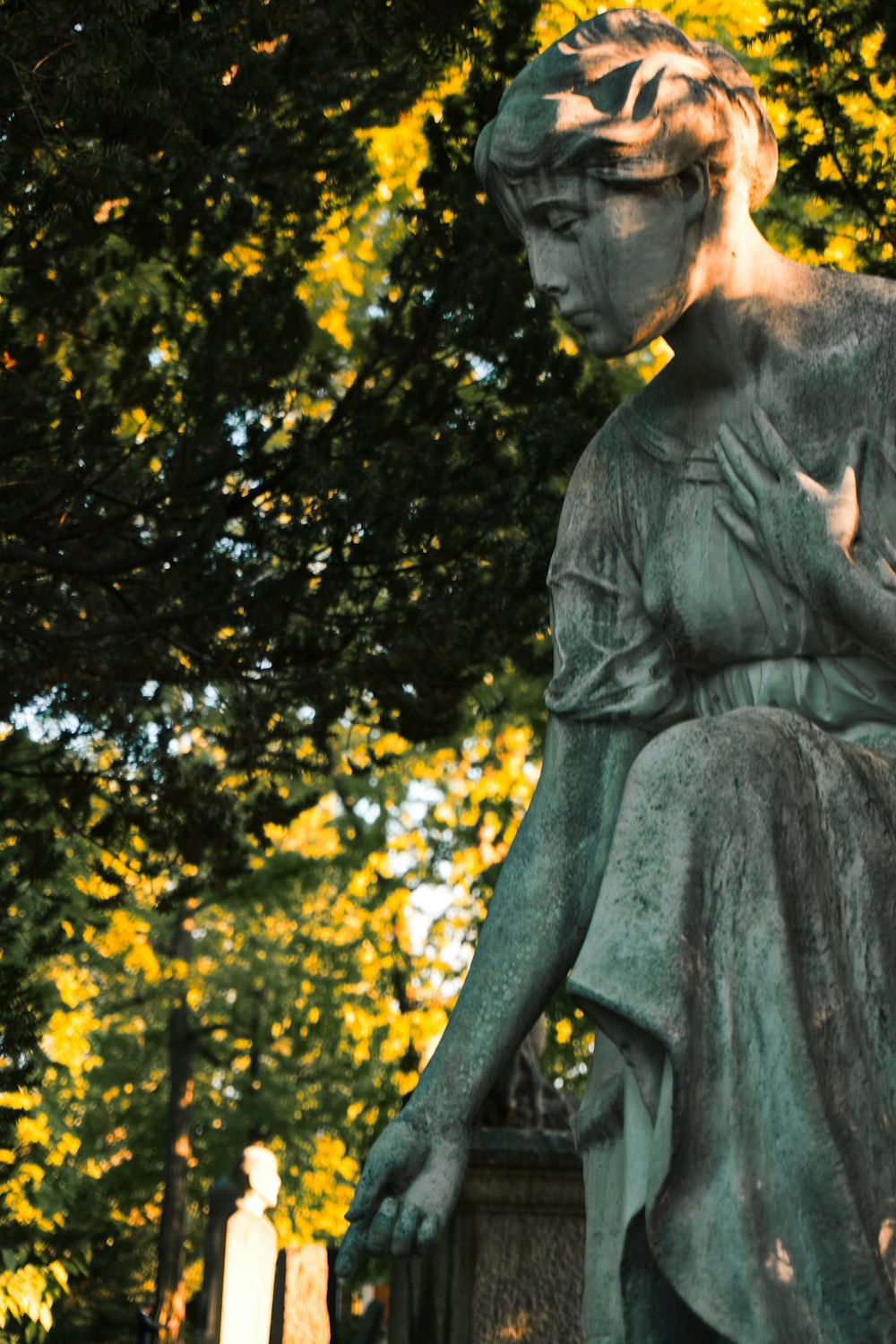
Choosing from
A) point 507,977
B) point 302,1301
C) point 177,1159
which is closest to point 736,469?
point 507,977

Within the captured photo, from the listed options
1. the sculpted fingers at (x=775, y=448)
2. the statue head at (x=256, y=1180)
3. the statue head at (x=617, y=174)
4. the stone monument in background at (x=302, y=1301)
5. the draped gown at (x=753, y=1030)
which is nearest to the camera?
the draped gown at (x=753, y=1030)

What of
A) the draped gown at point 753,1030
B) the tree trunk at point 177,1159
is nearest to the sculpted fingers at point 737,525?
the draped gown at point 753,1030

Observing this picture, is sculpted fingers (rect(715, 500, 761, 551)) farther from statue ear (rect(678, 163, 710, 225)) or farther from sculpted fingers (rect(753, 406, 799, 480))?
statue ear (rect(678, 163, 710, 225))

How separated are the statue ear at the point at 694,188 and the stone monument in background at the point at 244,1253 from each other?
772 cm

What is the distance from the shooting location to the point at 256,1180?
10.2 m

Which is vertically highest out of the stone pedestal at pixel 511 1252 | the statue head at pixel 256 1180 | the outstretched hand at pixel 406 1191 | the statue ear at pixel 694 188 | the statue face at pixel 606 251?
the statue head at pixel 256 1180

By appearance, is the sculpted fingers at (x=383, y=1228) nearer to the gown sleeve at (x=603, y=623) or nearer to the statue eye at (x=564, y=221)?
the gown sleeve at (x=603, y=623)

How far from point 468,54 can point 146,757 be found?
3471 millimetres

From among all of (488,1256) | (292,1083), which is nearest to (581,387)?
(488,1256)

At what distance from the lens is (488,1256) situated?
7.29m

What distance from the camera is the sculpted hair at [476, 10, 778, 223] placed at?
265 cm

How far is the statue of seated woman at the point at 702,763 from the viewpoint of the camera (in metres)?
2.25

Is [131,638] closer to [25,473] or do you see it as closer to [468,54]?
[25,473]

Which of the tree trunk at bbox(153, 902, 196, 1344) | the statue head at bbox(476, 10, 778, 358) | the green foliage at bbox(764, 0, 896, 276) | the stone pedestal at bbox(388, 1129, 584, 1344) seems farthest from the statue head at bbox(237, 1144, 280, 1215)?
the tree trunk at bbox(153, 902, 196, 1344)
